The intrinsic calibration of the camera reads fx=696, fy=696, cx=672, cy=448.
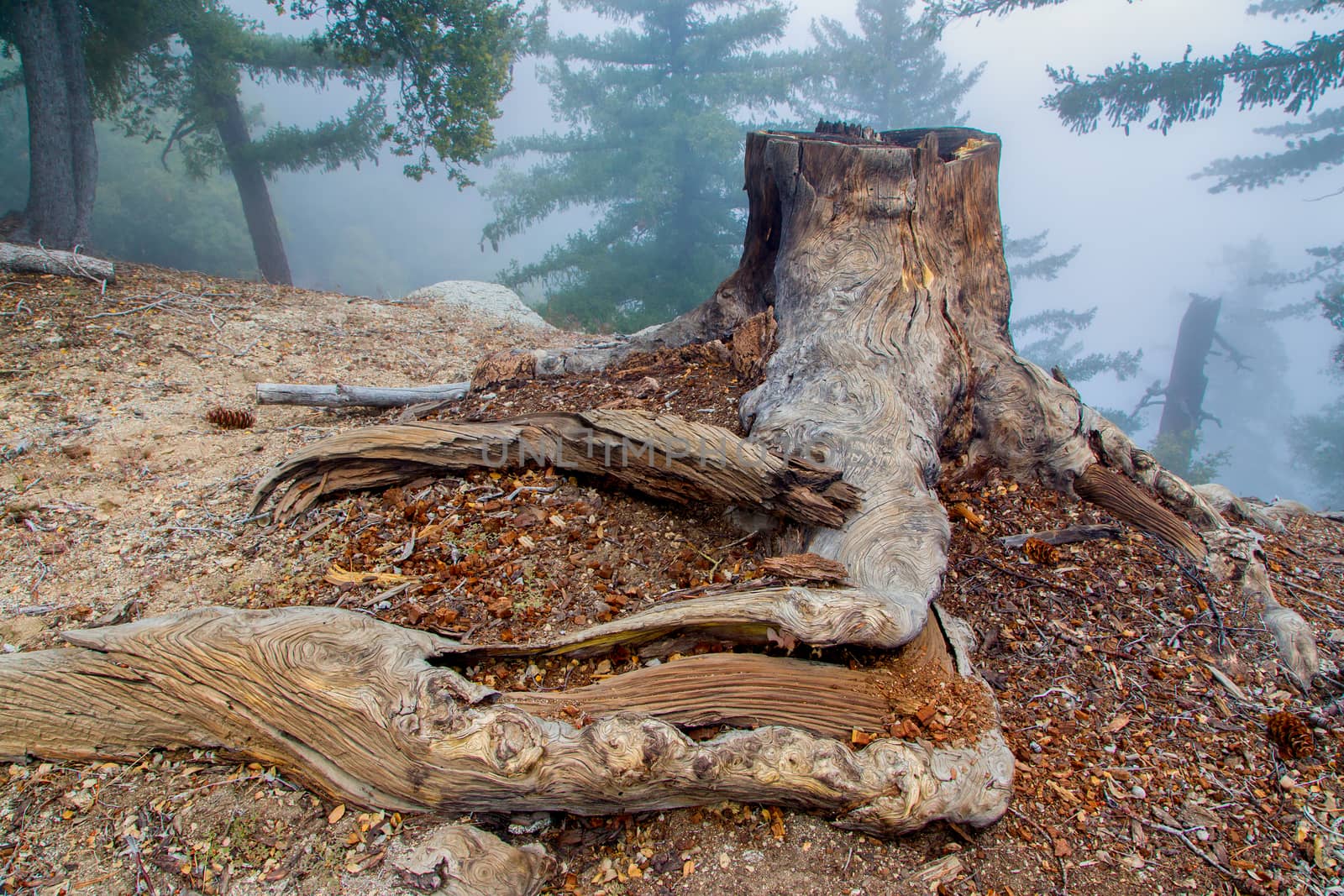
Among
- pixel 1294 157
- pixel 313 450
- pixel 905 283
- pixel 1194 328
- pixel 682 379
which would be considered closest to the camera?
pixel 313 450

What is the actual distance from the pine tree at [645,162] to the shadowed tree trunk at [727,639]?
1268cm

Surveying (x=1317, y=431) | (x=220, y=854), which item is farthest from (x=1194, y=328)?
(x=220, y=854)

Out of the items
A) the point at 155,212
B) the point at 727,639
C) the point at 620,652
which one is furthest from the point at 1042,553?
the point at 155,212

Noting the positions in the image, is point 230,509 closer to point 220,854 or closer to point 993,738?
point 220,854

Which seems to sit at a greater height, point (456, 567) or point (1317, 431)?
point (456, 567)

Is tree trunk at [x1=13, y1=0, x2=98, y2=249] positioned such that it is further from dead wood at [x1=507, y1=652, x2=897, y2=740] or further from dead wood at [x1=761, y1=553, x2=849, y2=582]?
dead wood at [x1=761, y1=553, x2=849, y2=582]

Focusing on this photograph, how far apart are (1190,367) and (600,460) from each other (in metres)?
22.6

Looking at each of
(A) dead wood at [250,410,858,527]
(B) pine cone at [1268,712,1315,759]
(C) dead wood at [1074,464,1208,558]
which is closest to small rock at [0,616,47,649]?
(A) dead wood at [250,410,858,527]

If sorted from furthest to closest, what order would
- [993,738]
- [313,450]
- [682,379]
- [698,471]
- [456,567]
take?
[682,379]
[313,450]
[698,471]
[456,567]
[993,738]

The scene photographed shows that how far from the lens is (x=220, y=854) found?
1730 mm

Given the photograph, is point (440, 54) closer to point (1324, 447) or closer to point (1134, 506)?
point (1134, 506)

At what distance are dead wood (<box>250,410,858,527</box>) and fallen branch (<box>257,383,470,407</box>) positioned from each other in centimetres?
147

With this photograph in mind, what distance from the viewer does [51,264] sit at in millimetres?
6285

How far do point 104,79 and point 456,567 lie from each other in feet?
40.4
